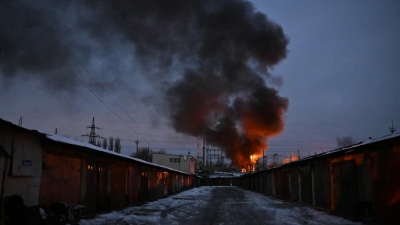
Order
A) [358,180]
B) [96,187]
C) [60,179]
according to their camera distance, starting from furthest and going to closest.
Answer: [96,187] < [358,180] < [60,179]

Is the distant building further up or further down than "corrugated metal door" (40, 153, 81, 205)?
further up

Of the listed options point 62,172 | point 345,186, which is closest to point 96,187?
point 62,172

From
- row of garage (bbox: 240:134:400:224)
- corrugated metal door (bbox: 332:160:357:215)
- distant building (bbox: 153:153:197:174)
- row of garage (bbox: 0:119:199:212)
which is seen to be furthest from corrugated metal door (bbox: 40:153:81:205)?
distant building (bbox: 153:153:197:174)

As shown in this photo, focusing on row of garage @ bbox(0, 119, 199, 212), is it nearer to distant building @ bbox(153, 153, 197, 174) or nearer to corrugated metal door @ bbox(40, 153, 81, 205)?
corrugated metal door @ bbox(40, 153, 81, 205)

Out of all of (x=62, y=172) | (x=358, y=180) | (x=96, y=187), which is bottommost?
(x=96, y=187)

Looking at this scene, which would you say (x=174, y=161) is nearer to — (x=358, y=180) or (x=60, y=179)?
(x=358, y=180)

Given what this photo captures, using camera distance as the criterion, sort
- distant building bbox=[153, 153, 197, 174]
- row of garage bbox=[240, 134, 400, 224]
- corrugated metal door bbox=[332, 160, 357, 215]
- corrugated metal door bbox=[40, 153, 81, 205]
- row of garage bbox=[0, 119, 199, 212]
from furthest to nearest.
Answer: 1. distant building bbox=[153, 153, 197, 174]
2. corrugated metal door bbox=[332, 160, 357, 215]
3. row of garage bbox=[240, 134, 400, 224]
4. corrugated metal door bbox=[40, 153, 81, 205]
5. row of garage bbox=[0, 119, 199, 212]

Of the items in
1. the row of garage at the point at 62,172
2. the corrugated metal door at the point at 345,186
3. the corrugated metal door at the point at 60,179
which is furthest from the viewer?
the corrugated metal door at the point at 345,186

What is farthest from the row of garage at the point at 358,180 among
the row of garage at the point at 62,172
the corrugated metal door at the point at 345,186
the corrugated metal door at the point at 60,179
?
the corrugated metal door at the point at 60,179

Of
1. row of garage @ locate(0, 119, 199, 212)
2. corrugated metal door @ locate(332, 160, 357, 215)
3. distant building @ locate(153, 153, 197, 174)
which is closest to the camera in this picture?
row of garage @ locate(0, 119, 199, 212)

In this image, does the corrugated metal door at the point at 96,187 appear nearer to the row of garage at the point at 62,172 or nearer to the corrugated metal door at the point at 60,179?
the row of garage at the point at 62,172

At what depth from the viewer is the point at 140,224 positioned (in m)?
13.1

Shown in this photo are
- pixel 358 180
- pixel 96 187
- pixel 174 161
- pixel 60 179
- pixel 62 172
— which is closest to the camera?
pixel 60 179

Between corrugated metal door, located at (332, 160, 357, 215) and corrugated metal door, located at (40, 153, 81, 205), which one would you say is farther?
corrugated metal door, located at (332, 160, 357, 215)
